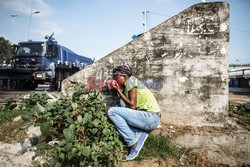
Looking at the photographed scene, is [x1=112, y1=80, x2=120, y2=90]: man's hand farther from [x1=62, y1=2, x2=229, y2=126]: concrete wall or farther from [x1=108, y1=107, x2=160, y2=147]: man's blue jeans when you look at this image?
[x1=62, y1=2, x2=229, y2=126]: concrete wall

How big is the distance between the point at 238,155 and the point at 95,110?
2.40 meters

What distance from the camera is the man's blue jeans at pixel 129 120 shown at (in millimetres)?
2385

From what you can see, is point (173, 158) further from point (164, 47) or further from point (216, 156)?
point (164, 47)

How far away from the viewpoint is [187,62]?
11.1 ft

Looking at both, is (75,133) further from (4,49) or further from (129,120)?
(4,49)

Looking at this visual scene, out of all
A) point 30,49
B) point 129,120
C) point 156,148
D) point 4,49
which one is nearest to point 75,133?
point 129,120

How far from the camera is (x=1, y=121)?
11.4 ft

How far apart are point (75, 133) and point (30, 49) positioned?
32.0 feet

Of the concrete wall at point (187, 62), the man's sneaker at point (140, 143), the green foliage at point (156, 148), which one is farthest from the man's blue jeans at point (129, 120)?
the concrete wall at point (187, 62)

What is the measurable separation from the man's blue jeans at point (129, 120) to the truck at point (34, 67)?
310 inches

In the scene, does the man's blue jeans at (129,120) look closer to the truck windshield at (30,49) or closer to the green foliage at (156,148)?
the green foliage at (156,148)

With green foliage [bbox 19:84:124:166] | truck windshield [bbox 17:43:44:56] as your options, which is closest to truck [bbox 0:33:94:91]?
truck windshield [bbox 17:43:44:56]

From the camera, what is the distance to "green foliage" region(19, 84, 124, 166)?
1.74m

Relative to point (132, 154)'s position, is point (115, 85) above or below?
above
